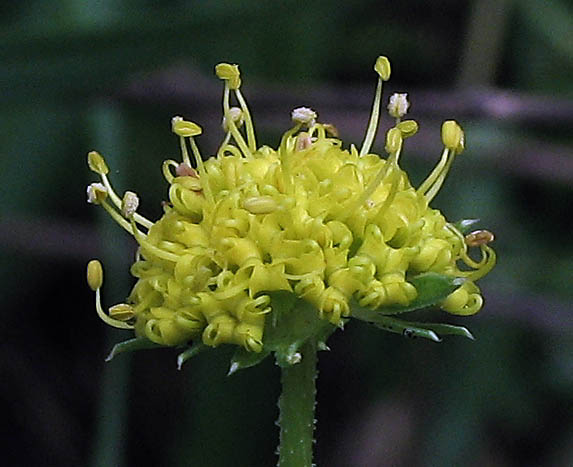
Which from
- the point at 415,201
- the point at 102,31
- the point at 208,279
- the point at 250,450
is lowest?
the point at 250,450

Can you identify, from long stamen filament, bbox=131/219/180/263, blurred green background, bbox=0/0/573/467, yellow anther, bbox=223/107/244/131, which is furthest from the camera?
blurred green background, bbox=0/0/573/467

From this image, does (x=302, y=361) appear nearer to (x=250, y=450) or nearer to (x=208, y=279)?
(x=208, y=279)

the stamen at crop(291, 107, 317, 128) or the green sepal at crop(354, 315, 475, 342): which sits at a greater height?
the stamen at crop(291, 107, 317, 128)

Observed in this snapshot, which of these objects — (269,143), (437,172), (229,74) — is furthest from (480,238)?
(269,143)

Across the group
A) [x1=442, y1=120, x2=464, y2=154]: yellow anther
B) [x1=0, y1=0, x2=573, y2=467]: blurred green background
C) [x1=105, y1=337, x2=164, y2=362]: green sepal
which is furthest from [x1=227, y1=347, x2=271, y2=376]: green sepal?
[x1=0, y1=0, x2=573, y2=467]: blurred green background

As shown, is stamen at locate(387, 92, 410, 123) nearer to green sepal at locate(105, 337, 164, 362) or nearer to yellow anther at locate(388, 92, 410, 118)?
yellow anther at locate(388, 92, 410, 118)

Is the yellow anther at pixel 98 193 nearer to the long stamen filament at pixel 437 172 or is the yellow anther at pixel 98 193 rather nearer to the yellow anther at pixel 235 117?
the yellow anther at pixel 235 117

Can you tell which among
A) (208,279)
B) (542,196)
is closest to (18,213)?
(542,196)
